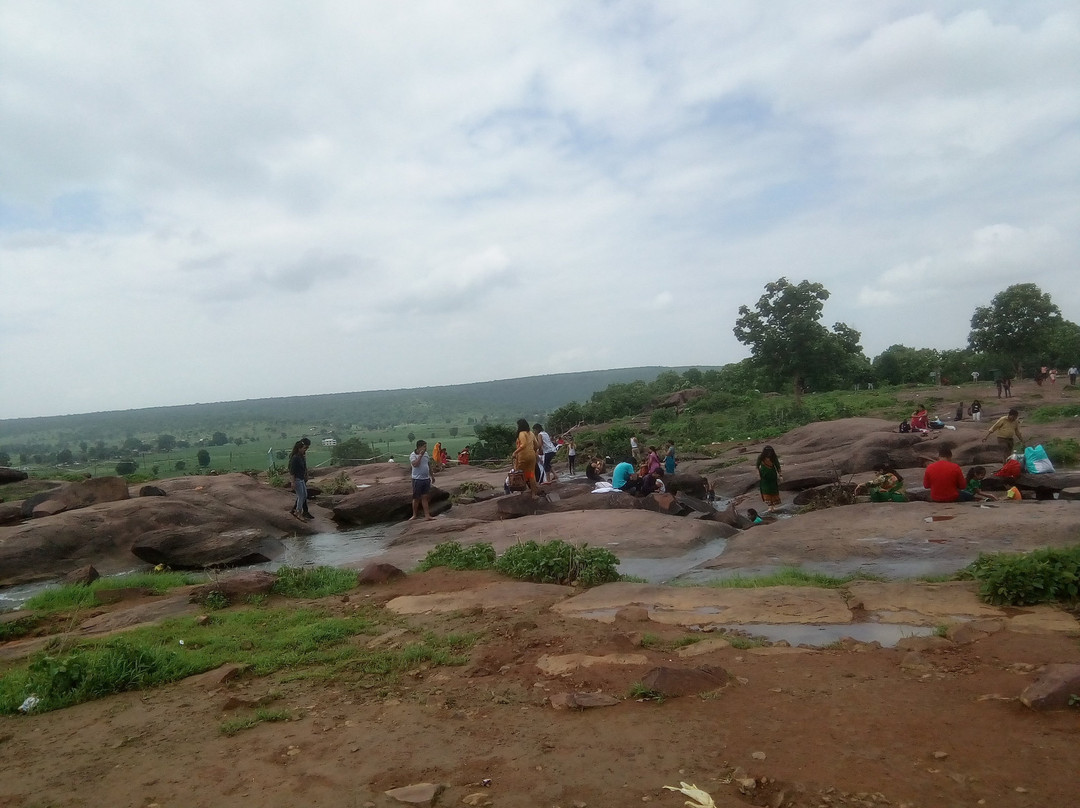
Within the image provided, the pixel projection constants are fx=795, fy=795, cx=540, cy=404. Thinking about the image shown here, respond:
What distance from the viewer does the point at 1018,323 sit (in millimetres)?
38812

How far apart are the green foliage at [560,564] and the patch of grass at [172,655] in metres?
2.26

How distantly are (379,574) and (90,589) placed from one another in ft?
13.2

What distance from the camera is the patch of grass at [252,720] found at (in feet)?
17.1

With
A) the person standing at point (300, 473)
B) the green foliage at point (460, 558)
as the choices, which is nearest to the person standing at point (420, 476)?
the person standing at point (300, 473)

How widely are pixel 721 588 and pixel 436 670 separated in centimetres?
339

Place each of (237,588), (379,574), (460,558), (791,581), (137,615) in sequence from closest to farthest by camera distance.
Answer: (791,581) < (137,615) < (237,588) < (379,574) < (460,558)

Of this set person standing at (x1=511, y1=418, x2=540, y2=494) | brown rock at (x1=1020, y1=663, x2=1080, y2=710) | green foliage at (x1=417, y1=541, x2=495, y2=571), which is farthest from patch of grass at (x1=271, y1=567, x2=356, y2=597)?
brown rock at (x1=1020, y1=663, x2=1080, y2=710)

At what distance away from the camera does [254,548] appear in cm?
1451

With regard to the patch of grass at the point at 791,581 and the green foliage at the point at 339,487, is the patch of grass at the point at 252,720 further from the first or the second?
the green foliage at the point at 339,487

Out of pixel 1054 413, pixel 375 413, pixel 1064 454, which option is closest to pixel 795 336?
pixel 1054 413

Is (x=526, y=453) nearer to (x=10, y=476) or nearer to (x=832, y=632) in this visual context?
(x=832, y=632)

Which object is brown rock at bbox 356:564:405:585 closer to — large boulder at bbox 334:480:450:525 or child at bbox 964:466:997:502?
large boulder at bbox 334:480:450:525

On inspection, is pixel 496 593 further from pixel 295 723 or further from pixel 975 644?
pixel 975 644

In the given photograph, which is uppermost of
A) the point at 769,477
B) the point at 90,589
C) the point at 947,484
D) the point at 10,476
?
the point at 10,476
